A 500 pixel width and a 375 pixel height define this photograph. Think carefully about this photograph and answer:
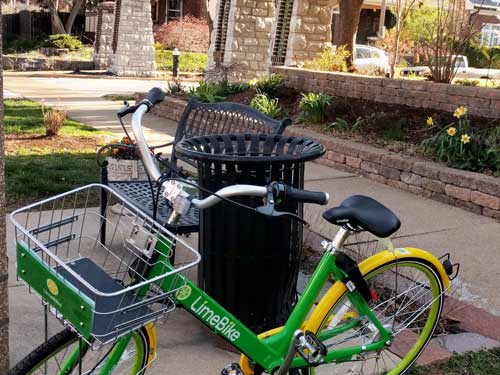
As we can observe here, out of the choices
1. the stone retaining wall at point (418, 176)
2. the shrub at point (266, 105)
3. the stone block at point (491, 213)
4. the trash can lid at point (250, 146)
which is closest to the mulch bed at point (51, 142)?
the shrub at point (266, 105)

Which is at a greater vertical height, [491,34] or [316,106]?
[491,34]

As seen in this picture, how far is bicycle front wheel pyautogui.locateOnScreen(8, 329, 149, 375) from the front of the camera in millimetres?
2428

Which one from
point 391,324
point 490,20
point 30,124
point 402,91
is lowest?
point 30,124

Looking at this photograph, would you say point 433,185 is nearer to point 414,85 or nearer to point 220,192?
point 414,85

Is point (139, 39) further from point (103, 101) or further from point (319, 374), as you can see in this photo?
point (319, 374)

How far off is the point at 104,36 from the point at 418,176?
21.2 m

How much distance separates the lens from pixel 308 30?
52.0 ft

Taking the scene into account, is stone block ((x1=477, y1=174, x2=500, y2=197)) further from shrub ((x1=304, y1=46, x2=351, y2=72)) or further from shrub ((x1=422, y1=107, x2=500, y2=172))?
shrub ((x1=304, y1=46, x2=351, y2=72))

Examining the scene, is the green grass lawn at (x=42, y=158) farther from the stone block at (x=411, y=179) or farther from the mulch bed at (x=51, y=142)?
the stone block at (x=411, y=179)

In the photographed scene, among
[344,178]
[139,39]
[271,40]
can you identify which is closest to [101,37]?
[139,39]

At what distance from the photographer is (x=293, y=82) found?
11461 millimetres

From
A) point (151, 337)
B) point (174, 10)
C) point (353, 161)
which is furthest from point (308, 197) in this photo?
point (174, 10)

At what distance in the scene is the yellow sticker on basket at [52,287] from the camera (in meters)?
2.13

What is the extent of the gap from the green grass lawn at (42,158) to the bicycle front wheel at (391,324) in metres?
3.80
